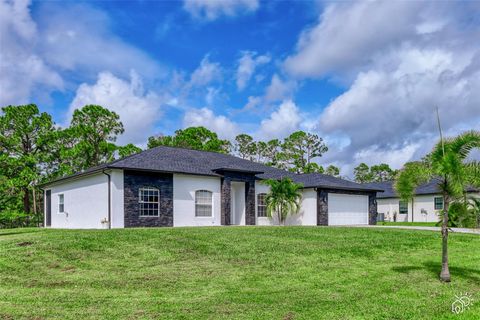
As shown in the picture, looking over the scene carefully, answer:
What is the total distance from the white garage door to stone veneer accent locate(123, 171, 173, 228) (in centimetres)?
1258

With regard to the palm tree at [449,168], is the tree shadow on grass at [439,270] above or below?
below

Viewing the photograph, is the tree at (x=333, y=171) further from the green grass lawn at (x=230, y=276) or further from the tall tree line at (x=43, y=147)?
the green grass lawn at (x=230, y=276)

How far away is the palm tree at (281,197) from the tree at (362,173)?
161ft

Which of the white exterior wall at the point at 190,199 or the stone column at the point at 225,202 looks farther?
the stone column at the point at 225,202

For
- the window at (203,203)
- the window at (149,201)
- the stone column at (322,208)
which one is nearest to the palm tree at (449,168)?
the window at (149,201)

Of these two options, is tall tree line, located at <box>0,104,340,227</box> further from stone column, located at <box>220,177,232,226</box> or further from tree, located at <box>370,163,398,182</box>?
tree, located at <box>370,163,398,182</box>

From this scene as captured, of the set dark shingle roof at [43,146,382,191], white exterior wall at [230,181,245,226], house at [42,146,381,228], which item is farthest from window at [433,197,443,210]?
white exterior wall at [230,181,245,226]

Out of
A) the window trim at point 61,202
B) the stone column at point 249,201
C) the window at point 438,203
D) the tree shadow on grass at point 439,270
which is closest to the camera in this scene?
the tree shadow on grass at point 439,270

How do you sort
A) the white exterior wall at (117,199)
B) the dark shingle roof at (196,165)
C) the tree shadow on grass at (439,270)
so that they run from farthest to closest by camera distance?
1. the dark shingle roof at (196,165)
2. the white exterior wall at (117,199)
3. the tree shadow on grass at (439,270)

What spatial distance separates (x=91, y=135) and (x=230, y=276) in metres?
36.6

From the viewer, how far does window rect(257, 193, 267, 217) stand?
28.8 meters

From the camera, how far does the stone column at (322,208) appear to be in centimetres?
2970

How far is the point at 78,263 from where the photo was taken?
13.4m

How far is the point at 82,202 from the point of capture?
25.1 metres
